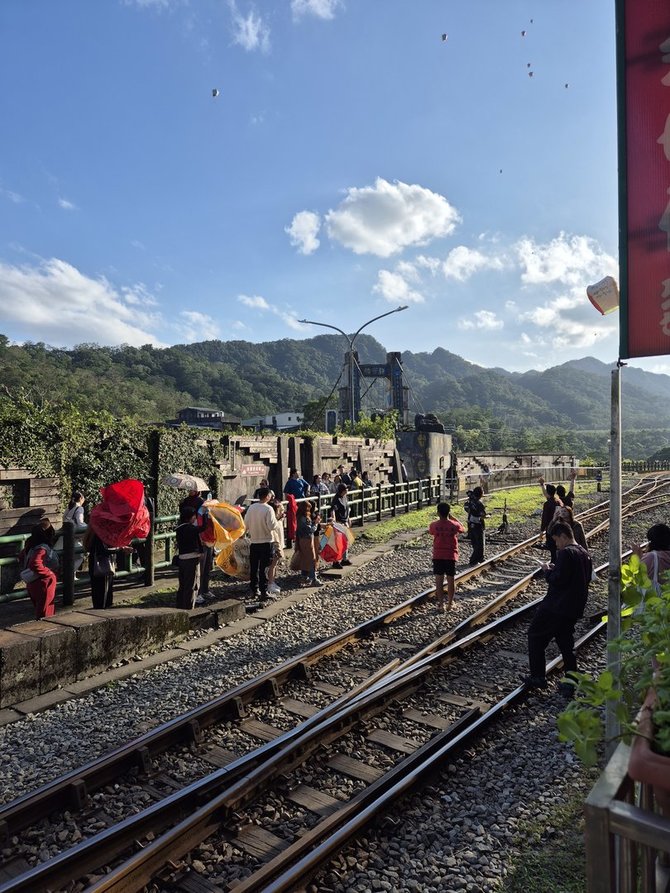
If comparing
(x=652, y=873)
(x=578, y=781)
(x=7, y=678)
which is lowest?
(x=578, y=781)

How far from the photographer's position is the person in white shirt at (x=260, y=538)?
9242 mm

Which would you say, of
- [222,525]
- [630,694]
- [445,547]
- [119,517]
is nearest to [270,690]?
[119,517]

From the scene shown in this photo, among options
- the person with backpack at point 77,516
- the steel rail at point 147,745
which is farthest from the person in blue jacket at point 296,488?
the steel rail at point 147,745

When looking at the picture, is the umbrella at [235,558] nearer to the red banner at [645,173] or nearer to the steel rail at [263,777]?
the steel rail at [263,777]

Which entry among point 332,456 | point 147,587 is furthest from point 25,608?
point 332,456

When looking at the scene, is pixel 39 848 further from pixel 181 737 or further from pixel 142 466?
pixel 142 466

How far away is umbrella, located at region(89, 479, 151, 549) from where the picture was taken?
7922mm

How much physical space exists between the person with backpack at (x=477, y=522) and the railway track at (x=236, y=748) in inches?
130

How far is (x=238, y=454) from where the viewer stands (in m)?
14.4

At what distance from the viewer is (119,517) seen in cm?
794

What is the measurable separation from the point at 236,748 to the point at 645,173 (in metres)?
5.36

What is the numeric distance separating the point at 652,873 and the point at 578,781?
3296 mm

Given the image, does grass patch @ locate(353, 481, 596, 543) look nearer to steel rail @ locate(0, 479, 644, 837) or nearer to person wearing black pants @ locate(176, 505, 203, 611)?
person wearing black pants @ locate(176, 505, 203, 611)

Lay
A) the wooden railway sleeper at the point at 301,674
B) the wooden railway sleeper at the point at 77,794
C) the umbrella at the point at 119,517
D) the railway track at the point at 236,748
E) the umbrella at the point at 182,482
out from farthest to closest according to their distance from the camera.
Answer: the umbrella at the point at 182,482
the umbrella at the point at 119,517
the wooden railway sleeper at the point at 301,674
the wooden railway sleeper at the point at 77,794
the railway track at the point at 236,748
